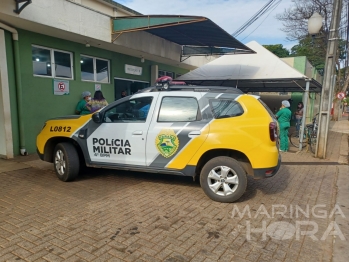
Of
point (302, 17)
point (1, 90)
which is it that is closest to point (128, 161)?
point (1, 90)

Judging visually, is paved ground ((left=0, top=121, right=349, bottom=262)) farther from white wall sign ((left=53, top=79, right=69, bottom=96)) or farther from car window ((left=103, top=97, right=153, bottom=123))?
white wall sign ((left=53, top=79, right=69, bottom=96))

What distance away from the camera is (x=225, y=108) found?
14.2ft

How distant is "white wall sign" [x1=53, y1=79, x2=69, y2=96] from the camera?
7.94 meters

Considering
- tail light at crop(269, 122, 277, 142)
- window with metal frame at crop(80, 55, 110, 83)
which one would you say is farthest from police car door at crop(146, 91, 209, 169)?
window with metal frame at crop(80, 55, 110, 83)

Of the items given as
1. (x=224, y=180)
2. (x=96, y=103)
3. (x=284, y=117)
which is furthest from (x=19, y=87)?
(x=284, y=117)

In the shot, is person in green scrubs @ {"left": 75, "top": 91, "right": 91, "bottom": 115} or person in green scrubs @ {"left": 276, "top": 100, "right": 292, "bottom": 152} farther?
person in green scrubs @ {"left": 276, "top": 100, "right": 292, "bottom": 152}

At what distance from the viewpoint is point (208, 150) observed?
13.9 ft

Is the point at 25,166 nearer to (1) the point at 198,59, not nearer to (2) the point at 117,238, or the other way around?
(2) the point at 117,238

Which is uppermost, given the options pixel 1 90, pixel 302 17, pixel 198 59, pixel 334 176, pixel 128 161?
pixel 302 17

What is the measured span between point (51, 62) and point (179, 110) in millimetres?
5446

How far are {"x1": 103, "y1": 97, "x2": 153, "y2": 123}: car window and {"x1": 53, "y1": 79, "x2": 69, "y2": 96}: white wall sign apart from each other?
4005mm

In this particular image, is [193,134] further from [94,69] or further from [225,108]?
[94,69]

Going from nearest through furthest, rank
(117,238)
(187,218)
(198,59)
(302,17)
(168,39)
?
(117,238)
(187,218)
(168,39)
(198,59)
(302,17)

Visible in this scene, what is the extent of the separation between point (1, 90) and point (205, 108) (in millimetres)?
5546
